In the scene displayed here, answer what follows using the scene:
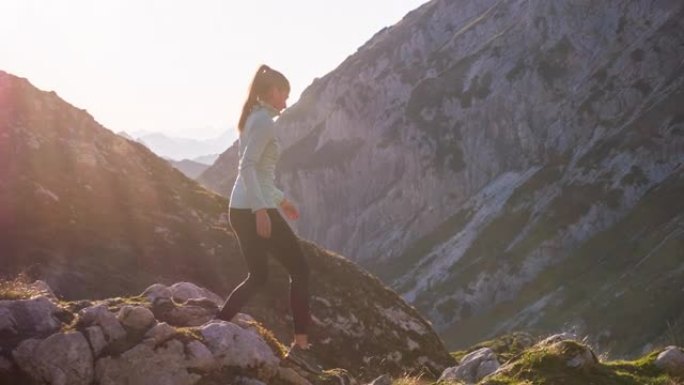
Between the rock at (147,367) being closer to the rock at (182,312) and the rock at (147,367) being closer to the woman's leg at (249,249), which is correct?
the woman's leg at (249,249)

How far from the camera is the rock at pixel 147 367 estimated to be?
9.09 metres

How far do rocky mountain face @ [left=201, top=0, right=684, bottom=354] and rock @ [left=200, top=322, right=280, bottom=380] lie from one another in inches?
2859

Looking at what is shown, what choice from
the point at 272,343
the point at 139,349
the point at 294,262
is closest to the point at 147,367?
the point at 139,349

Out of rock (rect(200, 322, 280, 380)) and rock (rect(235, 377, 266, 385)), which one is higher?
rock (rect(200, 322, 280, 380))

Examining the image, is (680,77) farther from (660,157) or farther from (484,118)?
(484,118)

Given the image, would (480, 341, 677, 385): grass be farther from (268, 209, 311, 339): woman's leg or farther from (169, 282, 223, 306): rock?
(169, 282, 223, 306): rock

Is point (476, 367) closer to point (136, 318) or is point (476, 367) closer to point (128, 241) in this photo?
point (136, 318)

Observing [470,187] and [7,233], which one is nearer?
[7,233]

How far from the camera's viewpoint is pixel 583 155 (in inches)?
5453

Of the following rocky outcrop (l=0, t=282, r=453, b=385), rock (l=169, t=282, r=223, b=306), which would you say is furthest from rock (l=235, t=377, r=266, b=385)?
rock (l=169, t=282, r=223, b=306)

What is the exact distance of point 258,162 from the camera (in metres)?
10.1

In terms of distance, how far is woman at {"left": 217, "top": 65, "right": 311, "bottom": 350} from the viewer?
992 cm

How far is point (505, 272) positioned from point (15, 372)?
122 m

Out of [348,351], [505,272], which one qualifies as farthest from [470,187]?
[348,351]
